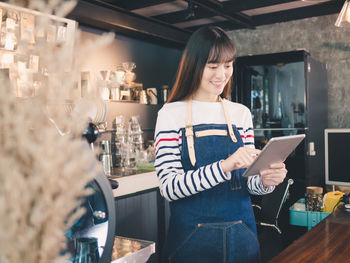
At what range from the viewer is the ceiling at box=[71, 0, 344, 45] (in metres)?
3.60

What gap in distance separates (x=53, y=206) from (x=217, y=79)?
3.49 ft

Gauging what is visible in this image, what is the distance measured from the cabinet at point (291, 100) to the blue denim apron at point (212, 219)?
2371mm

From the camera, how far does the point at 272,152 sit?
4.17 feet

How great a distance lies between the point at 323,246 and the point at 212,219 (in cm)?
51

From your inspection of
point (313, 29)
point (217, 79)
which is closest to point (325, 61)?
point (313, 29)

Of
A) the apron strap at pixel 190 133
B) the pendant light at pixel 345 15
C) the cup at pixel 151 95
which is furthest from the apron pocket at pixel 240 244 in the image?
the cup at pixel 151 95

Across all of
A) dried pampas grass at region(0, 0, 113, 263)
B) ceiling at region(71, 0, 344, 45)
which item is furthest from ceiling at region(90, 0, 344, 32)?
dried pampas grass at region(0, 0, 113, 263)

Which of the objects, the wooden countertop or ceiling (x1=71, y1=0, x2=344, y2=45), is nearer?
the wooden countertop

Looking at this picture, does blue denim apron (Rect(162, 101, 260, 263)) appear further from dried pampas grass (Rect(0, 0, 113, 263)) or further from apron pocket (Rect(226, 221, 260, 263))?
dried pampas grass (Rect(0, 0, 113, 263))

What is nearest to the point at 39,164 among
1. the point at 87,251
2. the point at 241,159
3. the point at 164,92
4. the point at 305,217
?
the point at 87,251

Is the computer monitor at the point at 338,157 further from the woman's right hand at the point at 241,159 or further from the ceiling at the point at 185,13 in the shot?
the woman's right hand at the point at 241,159

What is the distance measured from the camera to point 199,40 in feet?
4.67

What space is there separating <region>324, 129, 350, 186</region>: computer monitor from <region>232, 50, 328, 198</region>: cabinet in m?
0.70

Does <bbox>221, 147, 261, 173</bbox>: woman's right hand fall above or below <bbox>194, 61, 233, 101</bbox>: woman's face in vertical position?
below
